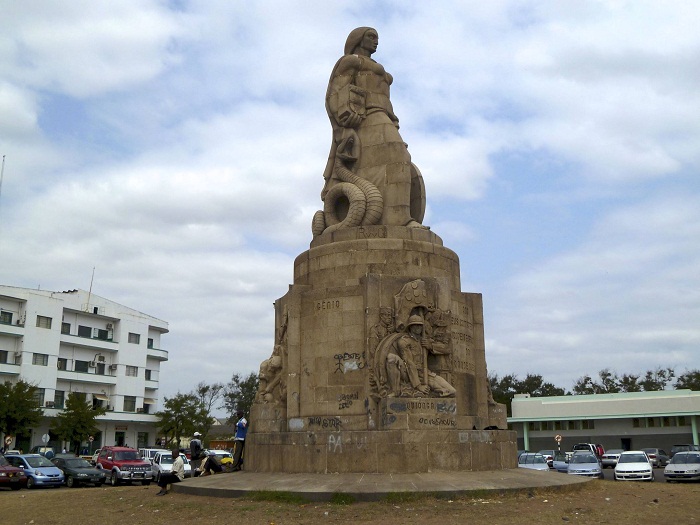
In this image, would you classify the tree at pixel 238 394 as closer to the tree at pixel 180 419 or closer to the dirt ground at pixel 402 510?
the tree at pixel 180 419

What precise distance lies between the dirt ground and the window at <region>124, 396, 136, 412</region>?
173 feet

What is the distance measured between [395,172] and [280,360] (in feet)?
21.7

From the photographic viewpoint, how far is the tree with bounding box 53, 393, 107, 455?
5425cm

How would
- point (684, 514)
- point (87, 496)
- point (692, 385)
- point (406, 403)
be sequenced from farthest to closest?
1. point (692, 385)
2. point (87, 496)
3. point (406, 403)
4. point (684, 514)

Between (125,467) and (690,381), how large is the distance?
216 feet

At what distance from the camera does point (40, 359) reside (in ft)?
197

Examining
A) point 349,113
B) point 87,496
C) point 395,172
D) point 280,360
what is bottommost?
point 87,496

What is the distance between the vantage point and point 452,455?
1683 centimetres

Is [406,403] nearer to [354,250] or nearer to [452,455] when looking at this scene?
[452,455]

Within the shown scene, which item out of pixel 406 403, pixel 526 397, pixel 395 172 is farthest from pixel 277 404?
pixel 526 397

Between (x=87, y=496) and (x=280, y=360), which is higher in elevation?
(x=280, y=360)

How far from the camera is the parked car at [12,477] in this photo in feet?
89.3

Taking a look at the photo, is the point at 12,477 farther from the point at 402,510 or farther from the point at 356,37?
the point at 356,37

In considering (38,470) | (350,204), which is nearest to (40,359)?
(38,470)
